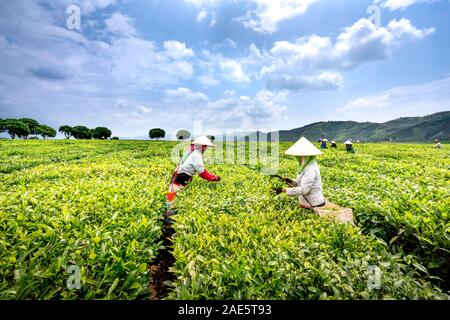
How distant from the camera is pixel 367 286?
6.88ft

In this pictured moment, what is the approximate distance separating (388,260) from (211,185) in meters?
4.21

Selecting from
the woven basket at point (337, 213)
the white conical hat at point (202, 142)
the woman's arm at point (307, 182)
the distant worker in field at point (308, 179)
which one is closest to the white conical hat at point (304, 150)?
the distant worker in field at point (308, 179)

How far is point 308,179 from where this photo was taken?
4238 mm

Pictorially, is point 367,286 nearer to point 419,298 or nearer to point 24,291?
point 419,298

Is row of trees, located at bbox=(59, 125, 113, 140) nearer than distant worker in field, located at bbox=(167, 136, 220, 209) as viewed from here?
No

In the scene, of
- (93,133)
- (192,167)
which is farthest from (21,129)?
(192,167)

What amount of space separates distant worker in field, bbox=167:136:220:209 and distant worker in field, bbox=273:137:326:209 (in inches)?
97.1

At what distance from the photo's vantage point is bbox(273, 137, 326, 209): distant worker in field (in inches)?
167

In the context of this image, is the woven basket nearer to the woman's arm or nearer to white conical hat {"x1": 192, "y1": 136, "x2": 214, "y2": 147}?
the woman's arm

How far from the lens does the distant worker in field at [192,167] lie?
249 inches

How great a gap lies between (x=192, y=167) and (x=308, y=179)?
10.7ft

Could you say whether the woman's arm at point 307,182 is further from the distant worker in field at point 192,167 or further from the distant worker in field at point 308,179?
the distant worker in field at point 192,167

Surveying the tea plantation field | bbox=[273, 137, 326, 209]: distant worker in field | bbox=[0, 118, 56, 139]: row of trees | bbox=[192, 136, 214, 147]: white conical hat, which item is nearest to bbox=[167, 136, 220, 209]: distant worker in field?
bbox=[192, 136, 214, 147]: white conical hat
